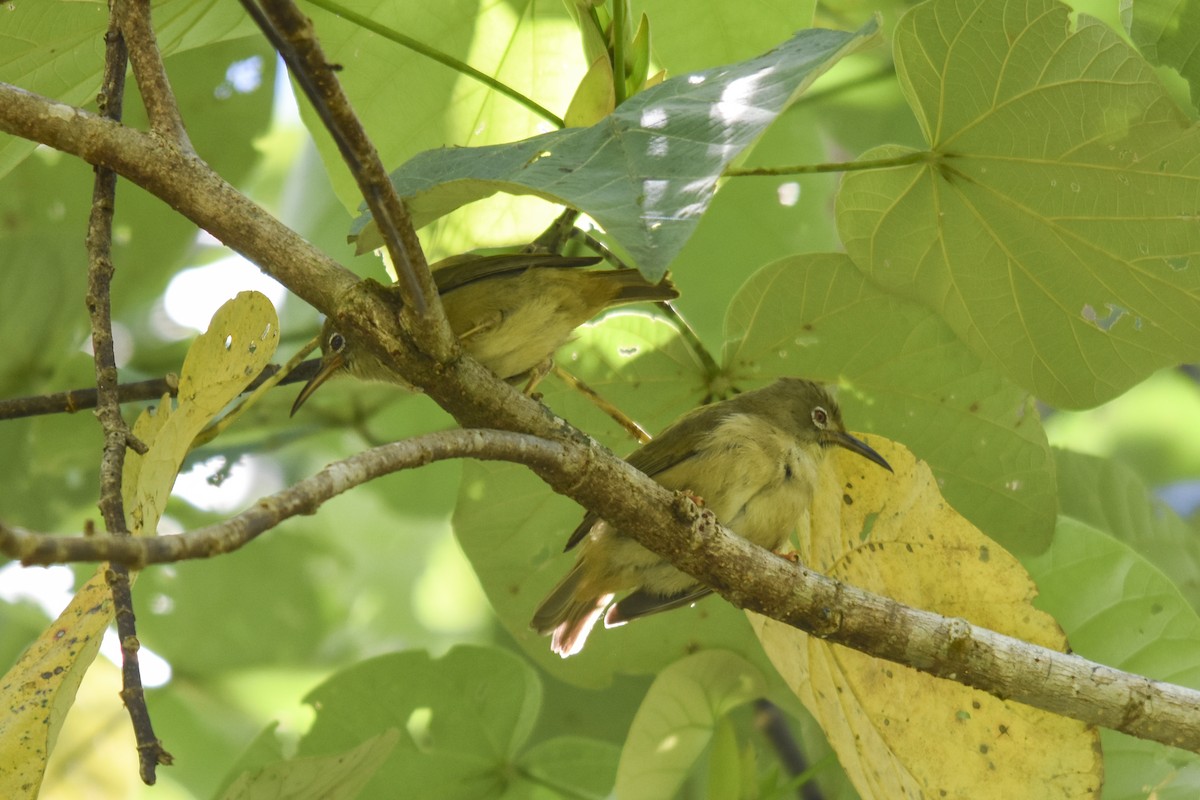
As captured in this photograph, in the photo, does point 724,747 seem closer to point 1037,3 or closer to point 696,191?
point 696,191

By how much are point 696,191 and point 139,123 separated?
9.02 ft

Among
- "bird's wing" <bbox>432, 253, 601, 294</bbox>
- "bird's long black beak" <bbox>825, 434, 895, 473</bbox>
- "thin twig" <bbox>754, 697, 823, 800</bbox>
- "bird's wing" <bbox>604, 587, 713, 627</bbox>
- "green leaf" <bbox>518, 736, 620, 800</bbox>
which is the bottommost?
"thin twig" <bbox>754, 697, 823, 800</bbox>

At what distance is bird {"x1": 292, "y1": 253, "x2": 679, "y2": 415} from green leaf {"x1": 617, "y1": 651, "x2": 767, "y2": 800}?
2.94 ft

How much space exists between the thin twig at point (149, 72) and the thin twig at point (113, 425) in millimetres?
89

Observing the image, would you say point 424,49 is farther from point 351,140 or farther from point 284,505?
point 284,505

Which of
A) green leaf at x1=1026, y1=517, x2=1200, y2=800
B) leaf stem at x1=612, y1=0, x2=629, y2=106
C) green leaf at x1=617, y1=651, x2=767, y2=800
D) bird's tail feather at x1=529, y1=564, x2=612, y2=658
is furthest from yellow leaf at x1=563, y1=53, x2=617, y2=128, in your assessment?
green leaf at x1=1026, y1=517, x2=1200, y2=800

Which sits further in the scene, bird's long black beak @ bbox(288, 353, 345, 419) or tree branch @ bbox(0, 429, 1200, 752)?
bird's long black beak @ bbox(288, 353, 345, 419)

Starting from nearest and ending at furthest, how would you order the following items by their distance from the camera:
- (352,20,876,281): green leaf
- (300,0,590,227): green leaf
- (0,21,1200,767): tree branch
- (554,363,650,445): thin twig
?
(352,20,876,281): green leaf → (0,21,1200,767): tree branch → (554,363,650,445): thin twig → (300,0,590,227): green leaf

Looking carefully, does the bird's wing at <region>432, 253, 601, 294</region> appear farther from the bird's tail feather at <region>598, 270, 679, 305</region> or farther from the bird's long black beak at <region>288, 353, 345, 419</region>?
the bird's long black beak at <region>288, 353, 345, 419</region>

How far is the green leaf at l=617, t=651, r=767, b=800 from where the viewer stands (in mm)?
3023

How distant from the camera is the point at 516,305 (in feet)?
9.89

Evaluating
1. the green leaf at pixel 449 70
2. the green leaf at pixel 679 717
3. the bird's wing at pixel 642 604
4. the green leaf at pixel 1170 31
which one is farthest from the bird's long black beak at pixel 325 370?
the green leaf at pixel 1170 31

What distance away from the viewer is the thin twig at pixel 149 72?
7.12 feet

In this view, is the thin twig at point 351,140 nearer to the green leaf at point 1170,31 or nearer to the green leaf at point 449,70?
the green leaf at point 449,70
